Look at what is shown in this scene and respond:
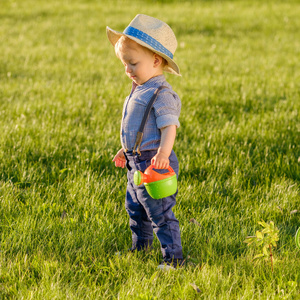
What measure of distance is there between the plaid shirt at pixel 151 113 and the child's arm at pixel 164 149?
0.04 meters

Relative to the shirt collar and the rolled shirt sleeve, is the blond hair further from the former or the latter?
the rolled shirt sleeve

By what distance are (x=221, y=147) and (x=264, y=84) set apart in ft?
10.2

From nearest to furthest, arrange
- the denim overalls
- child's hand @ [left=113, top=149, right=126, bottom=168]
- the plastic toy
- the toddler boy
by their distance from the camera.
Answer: the plastic toy < the toddler boy < the denim overalls < child's hand @ [left=113, top=149, right=126, bottom=168]

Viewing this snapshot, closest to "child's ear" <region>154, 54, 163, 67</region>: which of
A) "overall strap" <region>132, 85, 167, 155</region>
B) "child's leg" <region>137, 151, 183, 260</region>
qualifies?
"overall strap" <region>132, 85, 167, 155</region>

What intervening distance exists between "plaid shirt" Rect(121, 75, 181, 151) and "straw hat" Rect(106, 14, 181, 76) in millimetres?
222

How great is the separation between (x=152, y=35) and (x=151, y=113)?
55 centimetres

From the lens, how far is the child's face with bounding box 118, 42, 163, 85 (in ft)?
9.53

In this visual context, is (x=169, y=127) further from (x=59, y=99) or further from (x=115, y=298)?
(x=59, y=99)

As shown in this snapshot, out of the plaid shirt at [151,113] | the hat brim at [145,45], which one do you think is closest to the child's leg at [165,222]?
the plaid shirt at [151,113]

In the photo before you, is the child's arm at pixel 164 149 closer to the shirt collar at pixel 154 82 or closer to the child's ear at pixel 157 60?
the shirt collar at pixel 154 82

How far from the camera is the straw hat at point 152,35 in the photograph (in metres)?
2.82

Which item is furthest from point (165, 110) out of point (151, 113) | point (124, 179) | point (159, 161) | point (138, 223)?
point (124, 179)

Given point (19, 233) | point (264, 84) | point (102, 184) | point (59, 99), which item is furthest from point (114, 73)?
point (19, 233)

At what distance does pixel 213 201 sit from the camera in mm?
3895
